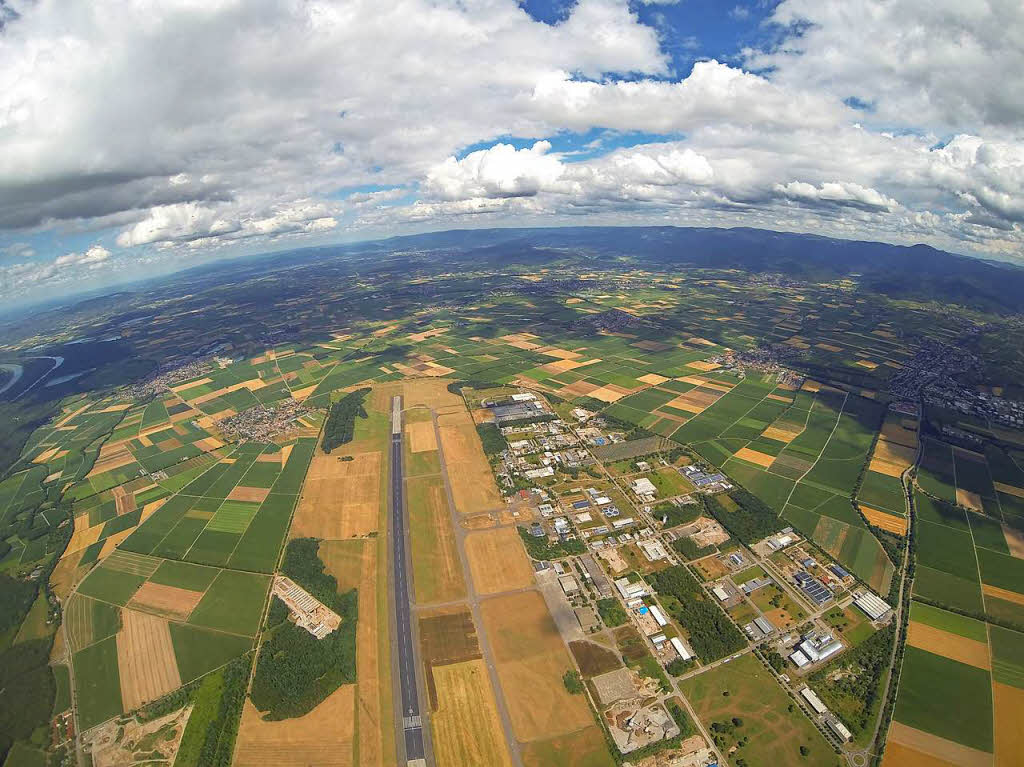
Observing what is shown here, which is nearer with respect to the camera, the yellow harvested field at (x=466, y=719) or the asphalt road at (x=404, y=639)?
the yellow harvested field at (x=466, y=719)

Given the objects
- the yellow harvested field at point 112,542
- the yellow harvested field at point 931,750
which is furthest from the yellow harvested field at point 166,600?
the yellow harvested field at point 931,750

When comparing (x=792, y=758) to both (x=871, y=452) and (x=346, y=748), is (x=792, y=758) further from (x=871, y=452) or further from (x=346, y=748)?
(x=871, y=452)

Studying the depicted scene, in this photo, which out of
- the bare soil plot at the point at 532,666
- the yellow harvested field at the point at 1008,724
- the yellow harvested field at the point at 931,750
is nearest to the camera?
the yellow harvested field at the point at 931,750

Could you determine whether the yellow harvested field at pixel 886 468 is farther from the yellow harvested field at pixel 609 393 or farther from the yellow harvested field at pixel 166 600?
the yellow harvested field at pixel 166 600

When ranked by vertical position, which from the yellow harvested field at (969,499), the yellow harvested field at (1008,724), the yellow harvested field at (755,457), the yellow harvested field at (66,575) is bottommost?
the yellow harvested field at (66,575)

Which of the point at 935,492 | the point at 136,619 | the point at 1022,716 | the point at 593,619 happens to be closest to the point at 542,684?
the point at 593,619

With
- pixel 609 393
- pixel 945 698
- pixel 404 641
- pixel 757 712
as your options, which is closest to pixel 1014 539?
pixel 945 698

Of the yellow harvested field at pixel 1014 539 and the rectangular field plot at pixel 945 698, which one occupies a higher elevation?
the rectangular field plot at pixel 945 698

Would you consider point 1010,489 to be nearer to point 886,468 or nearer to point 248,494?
point 886,468
